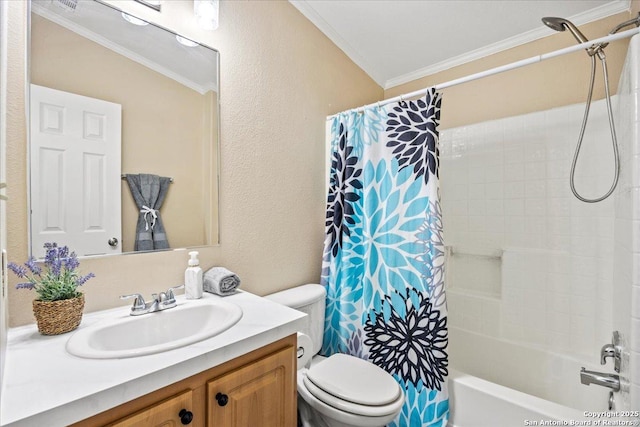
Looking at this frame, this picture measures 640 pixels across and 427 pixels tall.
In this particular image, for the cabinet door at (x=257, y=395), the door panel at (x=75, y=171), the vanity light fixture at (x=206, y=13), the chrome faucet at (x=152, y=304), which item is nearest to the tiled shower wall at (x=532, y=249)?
the cabinet door at (x=257, y=395)

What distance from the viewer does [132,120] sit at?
1.26m

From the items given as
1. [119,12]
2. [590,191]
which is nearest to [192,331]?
[119,12]

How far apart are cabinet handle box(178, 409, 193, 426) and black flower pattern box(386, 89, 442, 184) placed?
1351mm

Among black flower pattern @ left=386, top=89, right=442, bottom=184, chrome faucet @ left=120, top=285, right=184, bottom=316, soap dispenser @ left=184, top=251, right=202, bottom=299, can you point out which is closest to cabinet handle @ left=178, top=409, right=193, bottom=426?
chrome faucet @ left=120, top=285, right=184, bottom=316

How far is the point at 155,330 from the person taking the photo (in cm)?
112

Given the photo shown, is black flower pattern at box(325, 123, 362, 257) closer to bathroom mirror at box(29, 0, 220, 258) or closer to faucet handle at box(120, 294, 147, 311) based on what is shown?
bathroom mirror at box(29, 0, 220, 258)

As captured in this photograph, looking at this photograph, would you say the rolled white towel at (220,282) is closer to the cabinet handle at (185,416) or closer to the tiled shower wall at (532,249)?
the cabinet handle at (185,416)

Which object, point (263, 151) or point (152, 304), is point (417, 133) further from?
point (152, 304)

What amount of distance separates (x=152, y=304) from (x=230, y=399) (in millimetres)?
491

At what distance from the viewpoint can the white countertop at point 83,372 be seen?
620 millimetres

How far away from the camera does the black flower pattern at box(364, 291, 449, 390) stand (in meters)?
1.49

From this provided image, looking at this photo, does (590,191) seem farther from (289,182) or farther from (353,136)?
(289,182)

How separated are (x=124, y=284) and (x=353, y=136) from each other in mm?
1400

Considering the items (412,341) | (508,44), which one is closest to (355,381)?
(412,341)
